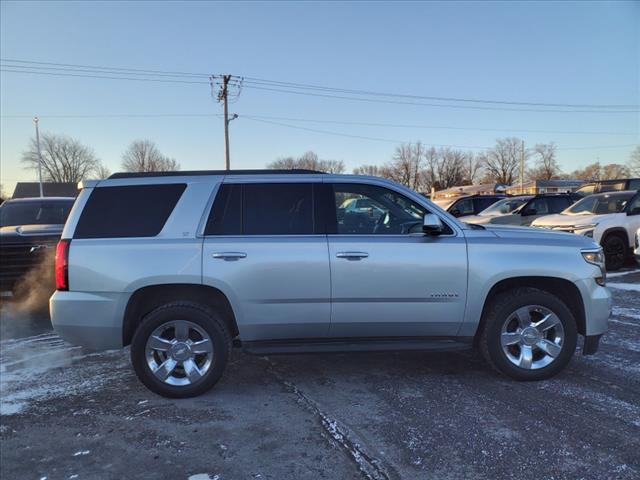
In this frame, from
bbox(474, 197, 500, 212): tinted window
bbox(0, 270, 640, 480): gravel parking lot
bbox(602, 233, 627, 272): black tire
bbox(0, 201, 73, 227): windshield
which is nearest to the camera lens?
bbox(0, 270, 640, 480): gravel parking lot

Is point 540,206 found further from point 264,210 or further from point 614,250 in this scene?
point 264,210

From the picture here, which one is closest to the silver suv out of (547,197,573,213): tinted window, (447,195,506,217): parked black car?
(547,197,573,213): tinted window

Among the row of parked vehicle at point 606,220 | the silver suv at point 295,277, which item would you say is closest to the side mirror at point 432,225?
the silver suv at point 295,277

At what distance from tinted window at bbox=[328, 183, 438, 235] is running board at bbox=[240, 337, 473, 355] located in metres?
0.94

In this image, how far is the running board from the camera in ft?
13.6

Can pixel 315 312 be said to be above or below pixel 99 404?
above

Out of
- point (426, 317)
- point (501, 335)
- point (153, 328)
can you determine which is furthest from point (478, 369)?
point (153, 328)

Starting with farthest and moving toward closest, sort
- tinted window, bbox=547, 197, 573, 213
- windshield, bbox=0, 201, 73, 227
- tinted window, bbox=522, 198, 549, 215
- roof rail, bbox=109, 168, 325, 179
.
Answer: tinted window, bbox=547, 197, 573, 213, tinted window, bbox=522, 198, 549, 215, windshield, bbox=0, 201, 73, 227, roof rail, bbox=109, 168, 325, 179

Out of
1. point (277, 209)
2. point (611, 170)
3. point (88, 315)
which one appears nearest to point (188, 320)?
point (88, 315)

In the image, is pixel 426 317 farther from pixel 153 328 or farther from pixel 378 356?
pixel 153 328

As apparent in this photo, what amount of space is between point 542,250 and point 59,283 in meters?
4.09

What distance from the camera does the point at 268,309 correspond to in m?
4.10

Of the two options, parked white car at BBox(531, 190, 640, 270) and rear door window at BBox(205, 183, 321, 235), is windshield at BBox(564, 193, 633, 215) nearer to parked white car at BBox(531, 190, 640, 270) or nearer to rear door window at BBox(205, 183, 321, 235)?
parked white car at BBox(531, 190, 640, 270)

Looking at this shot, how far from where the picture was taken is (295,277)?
13.4 feet
